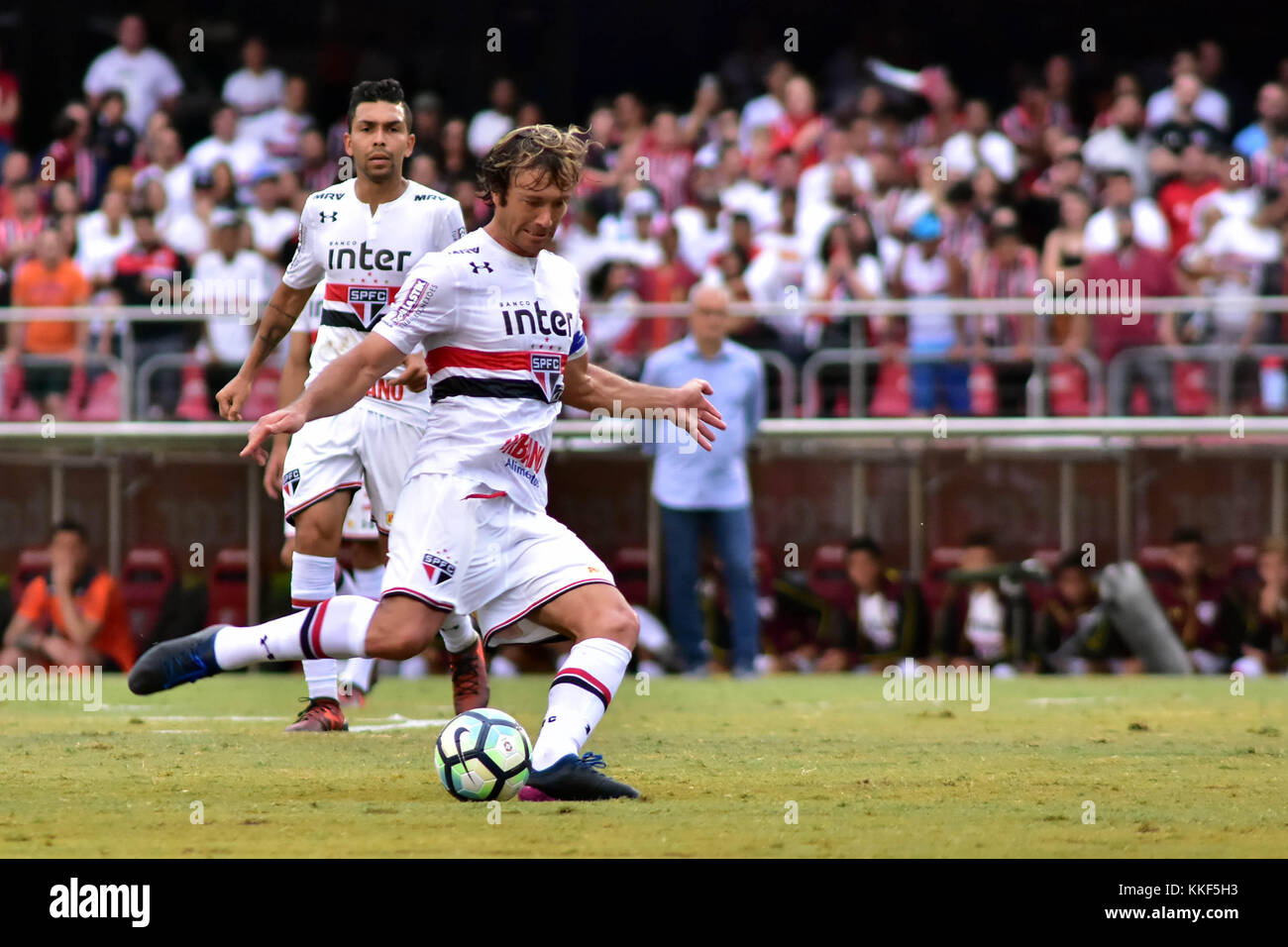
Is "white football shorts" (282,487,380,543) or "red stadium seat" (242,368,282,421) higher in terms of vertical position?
"red stadium seat" (242,368,282,421)

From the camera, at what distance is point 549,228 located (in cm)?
670

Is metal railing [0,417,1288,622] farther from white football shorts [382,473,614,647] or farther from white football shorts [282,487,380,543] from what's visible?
white football shorts [382,473,614,647]

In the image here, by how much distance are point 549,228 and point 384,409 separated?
7.22 feet

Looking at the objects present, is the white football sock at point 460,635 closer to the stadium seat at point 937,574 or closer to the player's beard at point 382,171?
the player's beard at point 382,171

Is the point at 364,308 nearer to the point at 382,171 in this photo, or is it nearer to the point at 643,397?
the point at 382,171

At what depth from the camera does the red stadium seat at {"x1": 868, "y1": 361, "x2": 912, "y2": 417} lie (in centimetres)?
1522

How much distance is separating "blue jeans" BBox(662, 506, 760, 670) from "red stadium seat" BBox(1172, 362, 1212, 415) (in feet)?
11.8

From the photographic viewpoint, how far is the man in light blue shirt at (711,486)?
13539mm

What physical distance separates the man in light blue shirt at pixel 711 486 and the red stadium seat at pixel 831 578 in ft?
3.33

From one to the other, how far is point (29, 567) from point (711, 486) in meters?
5.37

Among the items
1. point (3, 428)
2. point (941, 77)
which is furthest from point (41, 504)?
point (941, 77)

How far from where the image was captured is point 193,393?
617 inches

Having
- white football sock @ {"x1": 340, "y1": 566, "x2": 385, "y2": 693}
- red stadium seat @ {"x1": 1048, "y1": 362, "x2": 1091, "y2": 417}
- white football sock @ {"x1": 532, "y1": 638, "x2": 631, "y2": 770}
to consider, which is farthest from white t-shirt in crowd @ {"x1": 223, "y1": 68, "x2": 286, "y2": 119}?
white football sock @ {"x1": 532, "y1": 638, "x2": 631, "y2": 770}

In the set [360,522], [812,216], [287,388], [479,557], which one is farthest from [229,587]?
[479,557]
